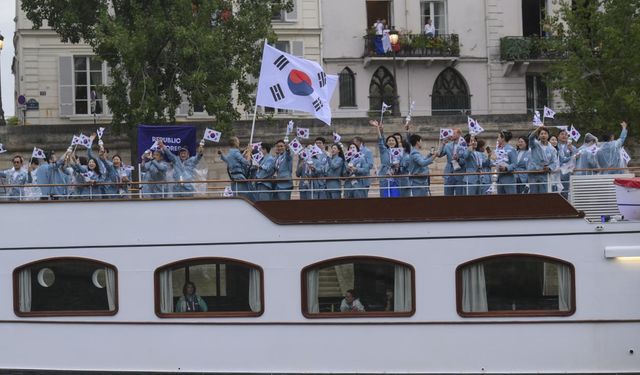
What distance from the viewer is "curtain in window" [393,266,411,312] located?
13523 mm

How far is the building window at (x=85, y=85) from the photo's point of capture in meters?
34.9

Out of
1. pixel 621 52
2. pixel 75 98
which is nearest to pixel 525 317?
pixel 621 52

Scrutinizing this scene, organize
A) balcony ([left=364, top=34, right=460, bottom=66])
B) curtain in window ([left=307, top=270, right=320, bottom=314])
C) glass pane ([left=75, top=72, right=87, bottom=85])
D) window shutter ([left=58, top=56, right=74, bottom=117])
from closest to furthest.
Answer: curtain in window ([left=307, top=270, right=320, bottom=314])
window shutter ([left=58, top=56, right=74, bottom=117])
glass pane ([left=75, top=72, right=87, bottom=85])
balcony ([left=364, top=34, right=460, bottom=66])

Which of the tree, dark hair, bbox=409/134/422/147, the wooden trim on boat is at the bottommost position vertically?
the wooden trim on boat

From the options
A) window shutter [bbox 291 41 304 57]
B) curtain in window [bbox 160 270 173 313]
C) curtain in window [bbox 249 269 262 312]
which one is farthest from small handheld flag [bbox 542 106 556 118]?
window shutter [bbox 291 41 304 57]

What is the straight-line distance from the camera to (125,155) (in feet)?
97.9

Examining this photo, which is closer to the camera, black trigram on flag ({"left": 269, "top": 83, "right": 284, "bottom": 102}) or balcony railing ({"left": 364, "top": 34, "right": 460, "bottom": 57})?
black trigram on flag ({"left": 269, "top": 83, "right": 284, "bottom": 102})

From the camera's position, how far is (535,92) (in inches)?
1496

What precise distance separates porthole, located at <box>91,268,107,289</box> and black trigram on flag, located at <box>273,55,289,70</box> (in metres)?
3.78

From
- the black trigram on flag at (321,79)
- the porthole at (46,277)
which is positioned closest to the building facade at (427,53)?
the black trigram on flag at (321,79)

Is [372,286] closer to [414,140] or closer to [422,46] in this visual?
[414,140]

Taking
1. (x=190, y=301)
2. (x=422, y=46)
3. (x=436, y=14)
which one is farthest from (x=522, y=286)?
(x=436, y=14)

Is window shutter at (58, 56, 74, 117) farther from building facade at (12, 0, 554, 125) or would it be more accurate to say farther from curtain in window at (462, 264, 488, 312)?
curtain in window at (462, 264, 488, 312)

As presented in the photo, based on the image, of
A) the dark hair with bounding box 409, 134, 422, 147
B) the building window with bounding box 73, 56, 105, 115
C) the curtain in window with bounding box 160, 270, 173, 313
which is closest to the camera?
the curtain in window with bounding box 160, 270, 173, 313
